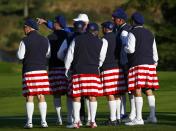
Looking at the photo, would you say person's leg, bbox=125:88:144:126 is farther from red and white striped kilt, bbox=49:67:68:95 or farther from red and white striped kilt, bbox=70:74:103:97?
red and white striped kilt, bbox=49:67:68:95

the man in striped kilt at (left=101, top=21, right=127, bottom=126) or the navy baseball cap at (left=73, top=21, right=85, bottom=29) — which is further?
the man in striped kilt at (left=101, top=21, right=127, bottom=126)

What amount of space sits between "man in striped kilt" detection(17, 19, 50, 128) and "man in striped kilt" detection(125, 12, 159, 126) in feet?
5.70

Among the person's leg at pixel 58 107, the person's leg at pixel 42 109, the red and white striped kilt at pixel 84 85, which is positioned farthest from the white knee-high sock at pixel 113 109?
the person's leg at pixel 42 109

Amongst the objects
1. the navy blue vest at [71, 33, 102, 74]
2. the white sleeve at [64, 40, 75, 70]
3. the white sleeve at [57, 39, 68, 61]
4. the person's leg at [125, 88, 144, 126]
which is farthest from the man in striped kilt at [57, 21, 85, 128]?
the person's leg at [125, 88, 144, 126]

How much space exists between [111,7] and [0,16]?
460 inches

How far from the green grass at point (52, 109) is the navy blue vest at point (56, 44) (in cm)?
130

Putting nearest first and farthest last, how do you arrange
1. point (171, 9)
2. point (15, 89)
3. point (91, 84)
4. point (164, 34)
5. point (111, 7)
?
point (91, 84) → point (15, 89) → point (164, 34) → point (171, 9) → point (111, 7)

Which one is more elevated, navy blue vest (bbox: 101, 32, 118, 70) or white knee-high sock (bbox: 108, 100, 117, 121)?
navy blue vest (bbox: 101, 32, 118, 70)

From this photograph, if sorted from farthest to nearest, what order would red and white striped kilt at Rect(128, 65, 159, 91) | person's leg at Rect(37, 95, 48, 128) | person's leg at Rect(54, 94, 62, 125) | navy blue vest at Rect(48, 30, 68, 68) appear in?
1. person's leg at Rect(54, 94, 62, 125)
2. navy blue vest at Rect(48, 30, 68, 68)
3. person's leg at Rect(37, 95, 48, 128)
4. red and white striped kilt at Rect(128, 65, 159, 91)

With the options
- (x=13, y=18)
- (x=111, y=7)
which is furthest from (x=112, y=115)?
(x=111, y=7)

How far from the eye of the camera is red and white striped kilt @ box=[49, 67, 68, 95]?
56.7ft

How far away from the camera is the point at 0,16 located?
7881 centimetres

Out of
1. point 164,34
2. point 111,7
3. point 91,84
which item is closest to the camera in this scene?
point 91,84

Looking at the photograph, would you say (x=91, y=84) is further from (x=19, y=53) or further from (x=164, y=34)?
(x=164, y=34)
